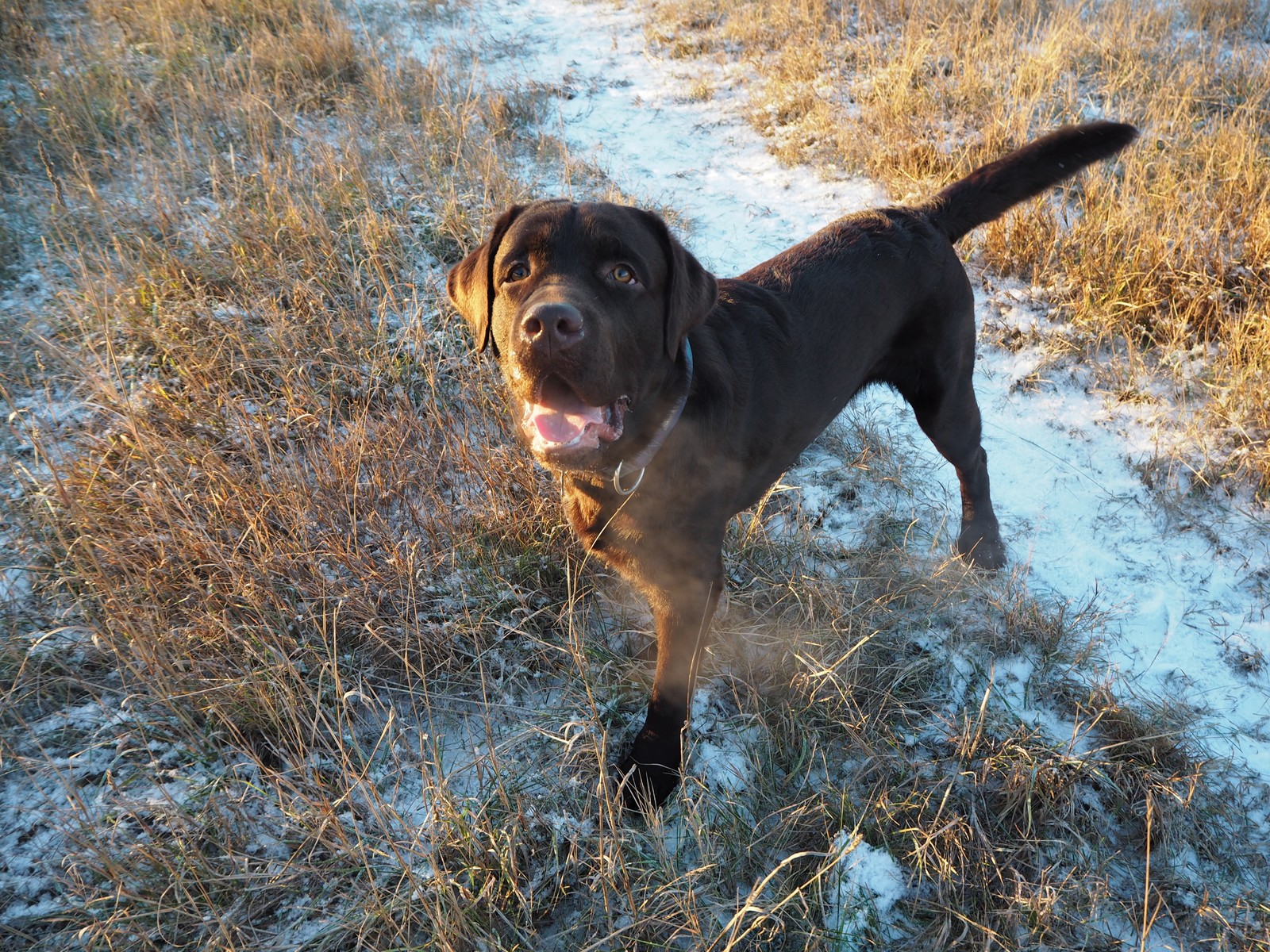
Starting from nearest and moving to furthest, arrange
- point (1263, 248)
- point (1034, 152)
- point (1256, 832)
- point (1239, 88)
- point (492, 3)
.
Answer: point (1256, 832) < point (1034, 152) < point (1263, 248) < point (1239, 88) < point (492, 3)

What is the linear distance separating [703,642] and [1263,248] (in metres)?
3.84

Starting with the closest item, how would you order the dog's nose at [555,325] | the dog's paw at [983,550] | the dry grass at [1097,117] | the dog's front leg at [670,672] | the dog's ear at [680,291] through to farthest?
the dog's nose at [555,325]
the dog's ear at [680,291]
the dog's front leg at [670,672]
the dog's paw at [983,550]
the dry grass at [1097,117]

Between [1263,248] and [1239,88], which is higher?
[1239,88]

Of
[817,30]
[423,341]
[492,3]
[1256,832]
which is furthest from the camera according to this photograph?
[492,3]

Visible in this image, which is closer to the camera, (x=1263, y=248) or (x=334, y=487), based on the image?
(x=334, y=487)

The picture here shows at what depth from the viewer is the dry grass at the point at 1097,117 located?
3.58 m

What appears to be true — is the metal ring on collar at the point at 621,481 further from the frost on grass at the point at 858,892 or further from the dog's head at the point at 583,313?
the frost on grass at the point at 858,892

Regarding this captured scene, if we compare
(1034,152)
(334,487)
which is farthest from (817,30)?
(334,487)

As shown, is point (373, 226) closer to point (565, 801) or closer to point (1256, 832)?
point (565, 801)

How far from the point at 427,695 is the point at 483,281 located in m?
1.26

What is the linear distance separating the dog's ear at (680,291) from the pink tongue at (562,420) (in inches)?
12.1

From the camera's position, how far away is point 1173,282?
3.74 m

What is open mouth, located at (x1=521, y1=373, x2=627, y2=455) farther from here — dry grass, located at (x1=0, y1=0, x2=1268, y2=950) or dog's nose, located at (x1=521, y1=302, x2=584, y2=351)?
dry grass, located at (x1=0, y1=0, x2=1268, y2=950)

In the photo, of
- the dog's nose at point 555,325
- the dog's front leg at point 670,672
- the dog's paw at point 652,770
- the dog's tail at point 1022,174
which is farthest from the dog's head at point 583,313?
the dog's tail at point 1022,174
